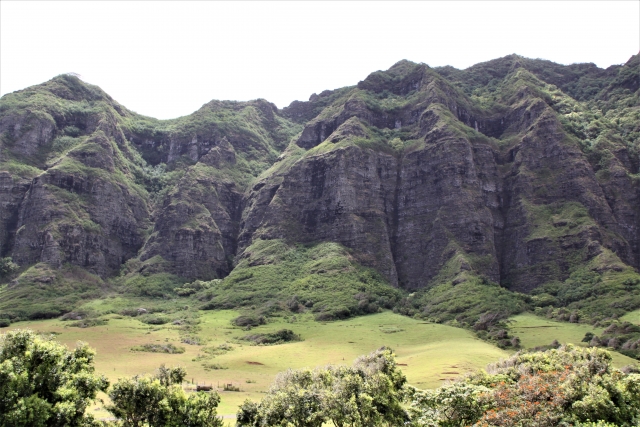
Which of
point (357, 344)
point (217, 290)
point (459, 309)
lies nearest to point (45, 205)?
point (217, 290)

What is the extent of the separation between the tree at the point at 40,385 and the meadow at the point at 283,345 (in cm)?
2277

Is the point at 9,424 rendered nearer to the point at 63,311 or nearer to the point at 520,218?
the point at 63,311

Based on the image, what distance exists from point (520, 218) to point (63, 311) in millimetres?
157034

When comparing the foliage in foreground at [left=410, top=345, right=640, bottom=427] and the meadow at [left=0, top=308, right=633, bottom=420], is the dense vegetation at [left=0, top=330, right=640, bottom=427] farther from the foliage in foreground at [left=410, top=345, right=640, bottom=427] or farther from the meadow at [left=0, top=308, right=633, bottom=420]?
the meadow at [left=0, top=308, right=633, bottom=420]

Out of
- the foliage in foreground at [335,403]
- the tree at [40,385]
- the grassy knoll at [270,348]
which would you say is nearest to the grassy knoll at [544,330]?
the grassy knoll at [270,348]

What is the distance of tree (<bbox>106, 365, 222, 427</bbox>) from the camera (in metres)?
46.0

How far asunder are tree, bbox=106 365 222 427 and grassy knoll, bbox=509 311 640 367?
85.4m

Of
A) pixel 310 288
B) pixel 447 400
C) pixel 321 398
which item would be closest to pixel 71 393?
pixel 321 398

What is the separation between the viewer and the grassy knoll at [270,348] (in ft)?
296

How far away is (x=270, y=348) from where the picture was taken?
121 meters

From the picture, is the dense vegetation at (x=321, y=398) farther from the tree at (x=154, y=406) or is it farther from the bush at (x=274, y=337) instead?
the bush at (x=274, y=337)

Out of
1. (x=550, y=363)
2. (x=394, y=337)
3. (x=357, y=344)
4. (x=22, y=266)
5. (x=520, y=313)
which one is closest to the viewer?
(x=550, y=363)

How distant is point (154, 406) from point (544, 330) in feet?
339

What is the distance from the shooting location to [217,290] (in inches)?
7451
